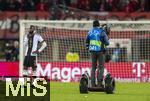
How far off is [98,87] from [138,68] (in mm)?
7996

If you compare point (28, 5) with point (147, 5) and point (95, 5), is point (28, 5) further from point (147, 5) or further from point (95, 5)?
point (147, 5)

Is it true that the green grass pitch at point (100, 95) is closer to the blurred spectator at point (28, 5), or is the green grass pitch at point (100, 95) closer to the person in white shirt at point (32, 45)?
the person in white shirt at point (32, 45)

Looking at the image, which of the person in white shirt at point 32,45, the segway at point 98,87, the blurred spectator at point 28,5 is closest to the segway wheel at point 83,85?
the segway at point 98,87

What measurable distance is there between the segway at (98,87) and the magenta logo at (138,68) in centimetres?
742

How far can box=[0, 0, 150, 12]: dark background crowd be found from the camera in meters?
34.0

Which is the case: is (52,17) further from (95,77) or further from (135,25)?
(95,77)

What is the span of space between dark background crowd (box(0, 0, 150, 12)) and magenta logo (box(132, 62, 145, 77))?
6.63 m

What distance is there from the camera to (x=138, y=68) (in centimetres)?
2758

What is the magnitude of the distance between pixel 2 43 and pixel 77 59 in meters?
5.79

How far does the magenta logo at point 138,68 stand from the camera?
90.1 feet

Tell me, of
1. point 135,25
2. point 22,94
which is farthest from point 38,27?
point 22,94

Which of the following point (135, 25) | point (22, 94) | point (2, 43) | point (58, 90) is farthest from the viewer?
point (2, 43)

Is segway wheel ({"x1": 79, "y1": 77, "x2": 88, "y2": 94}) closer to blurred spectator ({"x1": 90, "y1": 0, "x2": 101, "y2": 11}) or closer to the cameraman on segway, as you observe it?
the cameraman on segway

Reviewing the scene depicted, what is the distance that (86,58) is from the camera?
27.7 m
